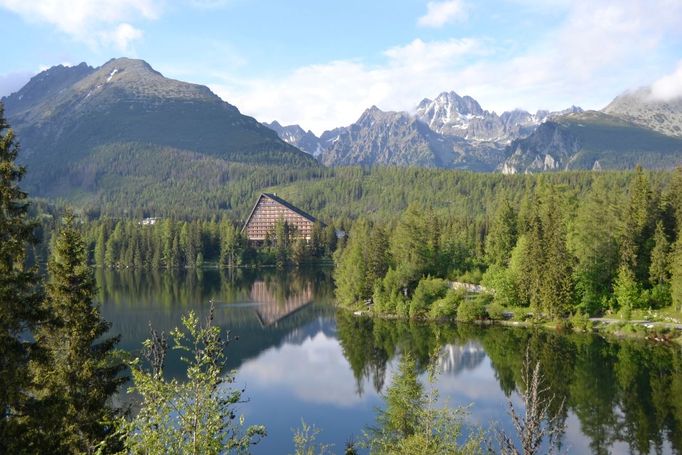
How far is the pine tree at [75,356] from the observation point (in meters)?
23.3

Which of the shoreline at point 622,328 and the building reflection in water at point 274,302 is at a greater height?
the shoreline at point 622,328

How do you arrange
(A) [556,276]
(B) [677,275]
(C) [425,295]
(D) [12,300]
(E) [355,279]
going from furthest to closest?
(E) [355,279], (C) [425,295], (A) [556,276], (B) [677,275], (D) [12,300]

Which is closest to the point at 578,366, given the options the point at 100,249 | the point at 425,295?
the point at 425,295

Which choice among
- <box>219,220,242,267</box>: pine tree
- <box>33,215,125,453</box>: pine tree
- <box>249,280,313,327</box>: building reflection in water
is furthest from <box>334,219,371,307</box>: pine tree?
<box>219,220,242,267</box>: pine tree

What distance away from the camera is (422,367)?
190 ft

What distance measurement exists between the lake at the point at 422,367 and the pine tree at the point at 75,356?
5392mm

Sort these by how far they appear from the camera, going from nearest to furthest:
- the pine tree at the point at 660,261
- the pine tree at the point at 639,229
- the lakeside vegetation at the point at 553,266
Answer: the pine tree at the point at 660,261, the lakeside vegetation at the point at 553,266, the pine tree at the point at 639,229

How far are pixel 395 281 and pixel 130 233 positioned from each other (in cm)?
11160

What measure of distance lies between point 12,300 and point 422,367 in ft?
146

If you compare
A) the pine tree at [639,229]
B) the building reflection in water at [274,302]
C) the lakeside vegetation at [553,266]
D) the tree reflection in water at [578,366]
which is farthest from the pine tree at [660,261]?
the building reflection in water at [274,302]

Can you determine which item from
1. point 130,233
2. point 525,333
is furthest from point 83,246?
point 130,233

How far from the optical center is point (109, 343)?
25.8 metres

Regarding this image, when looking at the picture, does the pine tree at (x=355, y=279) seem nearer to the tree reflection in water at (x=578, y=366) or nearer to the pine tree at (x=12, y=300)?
the tree reflection in water at (x=578, y=366)

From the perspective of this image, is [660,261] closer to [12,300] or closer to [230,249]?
[12,300]
